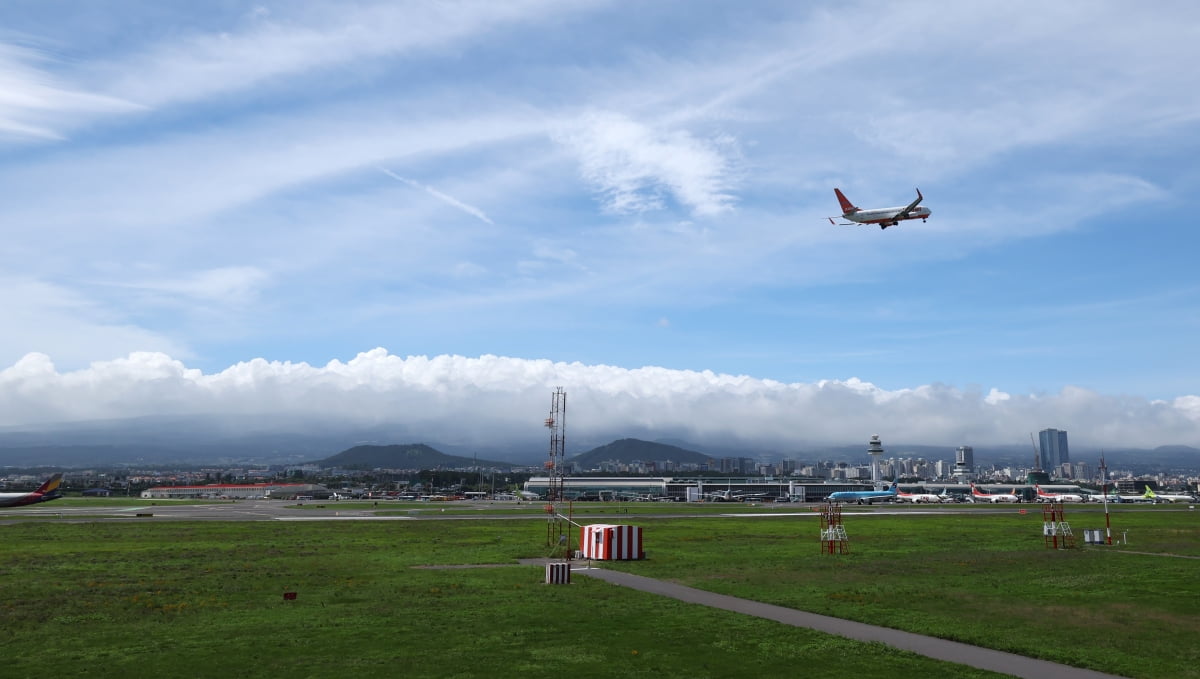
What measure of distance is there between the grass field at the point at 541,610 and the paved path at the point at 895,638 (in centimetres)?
100

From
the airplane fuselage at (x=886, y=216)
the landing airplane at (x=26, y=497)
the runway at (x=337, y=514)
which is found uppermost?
the airplane fuselage at (x=886, y=216)

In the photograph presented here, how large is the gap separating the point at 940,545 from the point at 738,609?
131ft

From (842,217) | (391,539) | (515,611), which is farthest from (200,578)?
(842,217)

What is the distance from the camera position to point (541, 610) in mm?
30031

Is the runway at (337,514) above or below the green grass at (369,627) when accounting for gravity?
below

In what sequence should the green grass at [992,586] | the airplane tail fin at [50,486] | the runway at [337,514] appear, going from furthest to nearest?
the airplane tail fin at [50,486]
the runway at [337,514]
the green grass at [992,586]

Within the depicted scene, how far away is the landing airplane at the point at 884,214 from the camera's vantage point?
7656 cm

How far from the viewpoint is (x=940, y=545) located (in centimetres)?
6262

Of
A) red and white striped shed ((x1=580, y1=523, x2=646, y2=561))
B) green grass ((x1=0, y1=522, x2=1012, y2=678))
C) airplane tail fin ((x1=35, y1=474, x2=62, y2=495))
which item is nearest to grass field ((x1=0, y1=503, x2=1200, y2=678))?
green grass ((x1=0, y1=522, x2=1012, y2=678))

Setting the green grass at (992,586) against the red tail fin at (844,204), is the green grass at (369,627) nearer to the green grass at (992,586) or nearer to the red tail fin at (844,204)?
the green grass at (992,586)

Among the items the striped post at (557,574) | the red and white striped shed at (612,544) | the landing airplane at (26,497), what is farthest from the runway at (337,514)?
the striped post at (557,574)

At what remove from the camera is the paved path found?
20.9 meters

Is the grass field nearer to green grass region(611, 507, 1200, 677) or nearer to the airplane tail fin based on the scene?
green grass region(611, 507, 1200, 677)

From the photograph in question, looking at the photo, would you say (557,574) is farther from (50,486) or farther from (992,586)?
(50,486)
